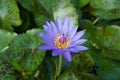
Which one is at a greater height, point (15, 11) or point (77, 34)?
point (15, 11)

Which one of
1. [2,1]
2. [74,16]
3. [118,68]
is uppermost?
[2,1]

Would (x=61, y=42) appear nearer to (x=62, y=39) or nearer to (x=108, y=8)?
A: (x=62, y=39)

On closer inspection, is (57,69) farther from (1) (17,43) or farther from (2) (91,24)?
(2) (91,24)

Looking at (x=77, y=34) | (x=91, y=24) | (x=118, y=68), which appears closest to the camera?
(x=77, y=34)

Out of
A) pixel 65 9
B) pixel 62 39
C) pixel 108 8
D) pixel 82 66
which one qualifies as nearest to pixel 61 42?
pixel 62 39

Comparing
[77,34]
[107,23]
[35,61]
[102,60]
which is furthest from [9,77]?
[107,23]

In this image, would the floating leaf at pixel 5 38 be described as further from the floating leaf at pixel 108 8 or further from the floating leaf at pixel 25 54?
the floating leaf at pixel 108 8
